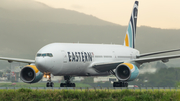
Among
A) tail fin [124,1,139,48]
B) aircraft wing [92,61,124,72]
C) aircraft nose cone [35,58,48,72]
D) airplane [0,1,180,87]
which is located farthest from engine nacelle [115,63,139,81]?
tail fin [124,1,139,48]

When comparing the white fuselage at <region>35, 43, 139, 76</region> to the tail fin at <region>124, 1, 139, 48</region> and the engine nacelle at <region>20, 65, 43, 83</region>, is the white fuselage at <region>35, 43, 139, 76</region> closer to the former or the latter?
the engine nacelle at <region>20, 65, 43, 83</region>

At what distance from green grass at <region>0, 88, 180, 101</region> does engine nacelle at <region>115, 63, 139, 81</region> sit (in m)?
8.99

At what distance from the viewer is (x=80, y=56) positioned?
33.2 m

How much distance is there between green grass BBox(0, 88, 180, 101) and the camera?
22.2m

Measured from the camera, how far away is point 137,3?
159 feet

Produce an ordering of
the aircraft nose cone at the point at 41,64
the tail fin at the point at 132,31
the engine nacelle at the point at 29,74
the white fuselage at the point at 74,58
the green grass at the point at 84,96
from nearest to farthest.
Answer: the green grass at the point at 84,96 → the aircraft nose cone at the point at 41,64 → the white fuselage at the point at 74,58 → the engine nacelle at the point at 29,74 → the tail fin at the point at 132,31

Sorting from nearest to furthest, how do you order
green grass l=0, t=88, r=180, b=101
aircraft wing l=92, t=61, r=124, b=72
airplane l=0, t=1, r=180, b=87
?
green grass l=0, t=88, r=180, b=101
airplane l=0, t=1, r=180, b=87
aircraft wing l=92, t=61, r=124, b=72

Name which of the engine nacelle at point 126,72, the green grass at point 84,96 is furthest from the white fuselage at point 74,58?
the green grass at point 84,96

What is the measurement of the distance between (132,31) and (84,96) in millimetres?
25524

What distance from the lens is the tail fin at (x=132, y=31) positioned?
45750mm

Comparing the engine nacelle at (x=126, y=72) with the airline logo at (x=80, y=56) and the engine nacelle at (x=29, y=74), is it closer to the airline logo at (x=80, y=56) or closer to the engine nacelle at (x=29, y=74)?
the airline logo at (x=80, y=56)

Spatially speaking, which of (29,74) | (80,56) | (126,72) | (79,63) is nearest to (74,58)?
(79,63)

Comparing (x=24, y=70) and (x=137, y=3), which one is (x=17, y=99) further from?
(x=137, y=3)

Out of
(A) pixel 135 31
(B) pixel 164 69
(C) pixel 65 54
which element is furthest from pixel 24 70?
(A) pixel 135 31
